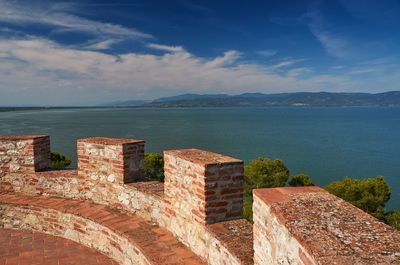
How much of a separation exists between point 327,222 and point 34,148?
230 inches

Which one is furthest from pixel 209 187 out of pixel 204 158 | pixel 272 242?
pixel 272 242

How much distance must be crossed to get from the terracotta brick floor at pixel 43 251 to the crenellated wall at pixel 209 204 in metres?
0.28

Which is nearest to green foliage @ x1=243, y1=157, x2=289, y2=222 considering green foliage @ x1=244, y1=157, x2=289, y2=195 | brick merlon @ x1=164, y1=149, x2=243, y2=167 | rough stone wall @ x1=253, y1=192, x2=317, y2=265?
green foliage @ x1=244, y1=157, x2=289, y2=195

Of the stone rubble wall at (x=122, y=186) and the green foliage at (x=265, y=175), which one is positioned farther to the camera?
the green foliage at (x=265, y=175)

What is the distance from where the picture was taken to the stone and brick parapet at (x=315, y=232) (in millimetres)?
1733

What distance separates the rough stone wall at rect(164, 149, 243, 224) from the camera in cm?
363

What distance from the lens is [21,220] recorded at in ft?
19.3

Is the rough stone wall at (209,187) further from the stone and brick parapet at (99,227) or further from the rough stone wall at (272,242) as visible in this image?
the rough stone wall at (272,242)

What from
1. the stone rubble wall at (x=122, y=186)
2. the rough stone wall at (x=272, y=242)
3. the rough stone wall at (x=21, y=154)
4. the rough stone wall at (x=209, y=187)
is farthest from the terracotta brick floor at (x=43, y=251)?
the rough stone wall at (x=272, y=242)

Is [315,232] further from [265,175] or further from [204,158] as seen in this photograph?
[265,175]

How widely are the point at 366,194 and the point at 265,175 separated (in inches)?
210

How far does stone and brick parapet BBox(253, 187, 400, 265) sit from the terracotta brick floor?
10.3 ft

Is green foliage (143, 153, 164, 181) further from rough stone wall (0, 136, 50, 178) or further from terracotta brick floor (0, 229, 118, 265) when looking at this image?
terracotta brick floor (0, 229, 118, 265)

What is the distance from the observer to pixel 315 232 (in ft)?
6.45
